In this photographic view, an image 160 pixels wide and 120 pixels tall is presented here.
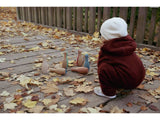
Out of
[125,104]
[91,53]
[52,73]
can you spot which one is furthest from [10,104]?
[91,53]

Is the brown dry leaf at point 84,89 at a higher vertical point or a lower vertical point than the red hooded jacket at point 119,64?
lower

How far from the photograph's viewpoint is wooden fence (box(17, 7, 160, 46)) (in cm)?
434

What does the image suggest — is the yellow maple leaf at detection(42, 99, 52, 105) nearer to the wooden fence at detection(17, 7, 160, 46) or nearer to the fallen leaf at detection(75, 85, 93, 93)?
the fallen leaf at detection(75, 85, 93, 93)

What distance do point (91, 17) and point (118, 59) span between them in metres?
3.53

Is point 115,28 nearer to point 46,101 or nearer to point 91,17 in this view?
point 46,101

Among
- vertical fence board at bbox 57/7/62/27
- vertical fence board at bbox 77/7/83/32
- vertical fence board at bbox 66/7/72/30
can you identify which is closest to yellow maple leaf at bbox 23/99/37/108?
vertical fence board at bbox 77/7/83/32

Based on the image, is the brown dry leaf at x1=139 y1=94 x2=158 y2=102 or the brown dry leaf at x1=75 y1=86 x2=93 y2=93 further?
the brown dry leaf at x1=75 y1=86 x2=93 y2=93

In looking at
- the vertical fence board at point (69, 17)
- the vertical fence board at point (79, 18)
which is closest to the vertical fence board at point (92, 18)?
the vertical fence board at point (79, 18)

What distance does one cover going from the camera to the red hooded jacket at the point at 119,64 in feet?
6.81

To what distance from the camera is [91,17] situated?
17.7ft

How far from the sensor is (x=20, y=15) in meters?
8.17

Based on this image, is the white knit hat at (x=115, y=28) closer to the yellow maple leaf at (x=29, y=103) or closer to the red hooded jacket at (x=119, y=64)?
the red hooded jacket at (x=119, y=64)

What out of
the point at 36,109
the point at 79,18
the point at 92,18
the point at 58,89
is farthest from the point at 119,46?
the point at 79,18

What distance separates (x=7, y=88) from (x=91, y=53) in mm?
2109
